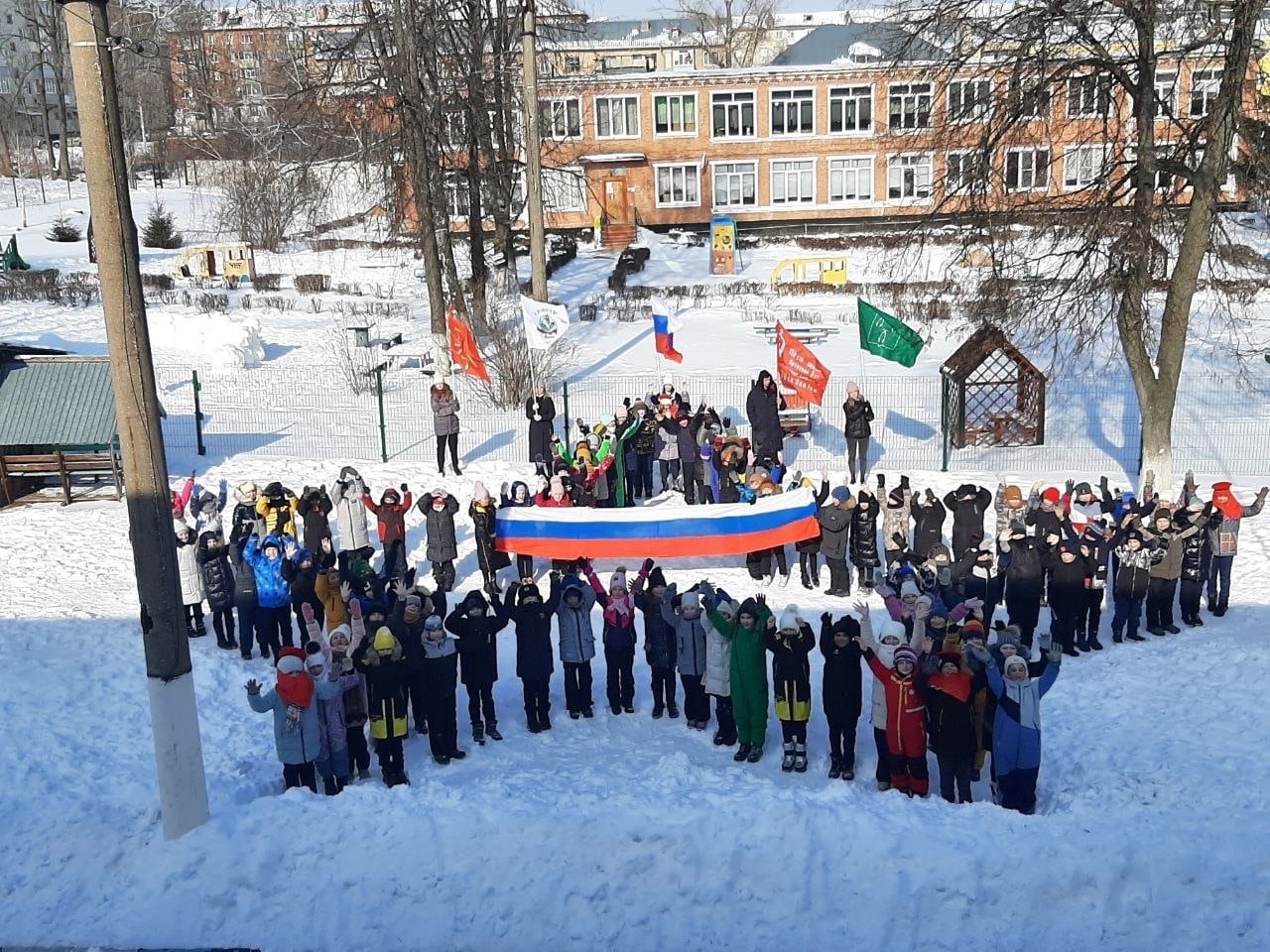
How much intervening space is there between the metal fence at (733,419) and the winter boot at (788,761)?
25.9 feet

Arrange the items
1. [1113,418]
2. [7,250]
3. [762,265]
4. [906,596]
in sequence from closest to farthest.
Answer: [906,596] < [1113,418] < [7,250] < [762,265]

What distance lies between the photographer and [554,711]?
10.0 metres

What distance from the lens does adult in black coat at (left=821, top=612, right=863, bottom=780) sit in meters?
8.46

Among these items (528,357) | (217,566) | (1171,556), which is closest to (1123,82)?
(1171,556)

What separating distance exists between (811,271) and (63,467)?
934 inches

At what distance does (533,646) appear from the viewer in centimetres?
948

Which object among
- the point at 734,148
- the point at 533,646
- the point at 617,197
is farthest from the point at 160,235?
the point at 533,646

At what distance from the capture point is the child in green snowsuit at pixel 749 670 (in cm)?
884

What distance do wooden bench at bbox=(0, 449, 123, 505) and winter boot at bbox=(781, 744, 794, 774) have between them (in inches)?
394

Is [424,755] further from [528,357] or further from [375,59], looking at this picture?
[375,59]

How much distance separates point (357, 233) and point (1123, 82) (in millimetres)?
33478

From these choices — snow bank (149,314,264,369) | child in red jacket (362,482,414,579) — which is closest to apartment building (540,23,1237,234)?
snow bank (149,314,264,369)

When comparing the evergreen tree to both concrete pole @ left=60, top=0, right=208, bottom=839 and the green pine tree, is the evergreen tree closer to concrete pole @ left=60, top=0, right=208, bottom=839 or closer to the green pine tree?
the green pine tree

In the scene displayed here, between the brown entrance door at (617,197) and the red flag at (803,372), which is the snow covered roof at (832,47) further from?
the red flag at (803,372)
